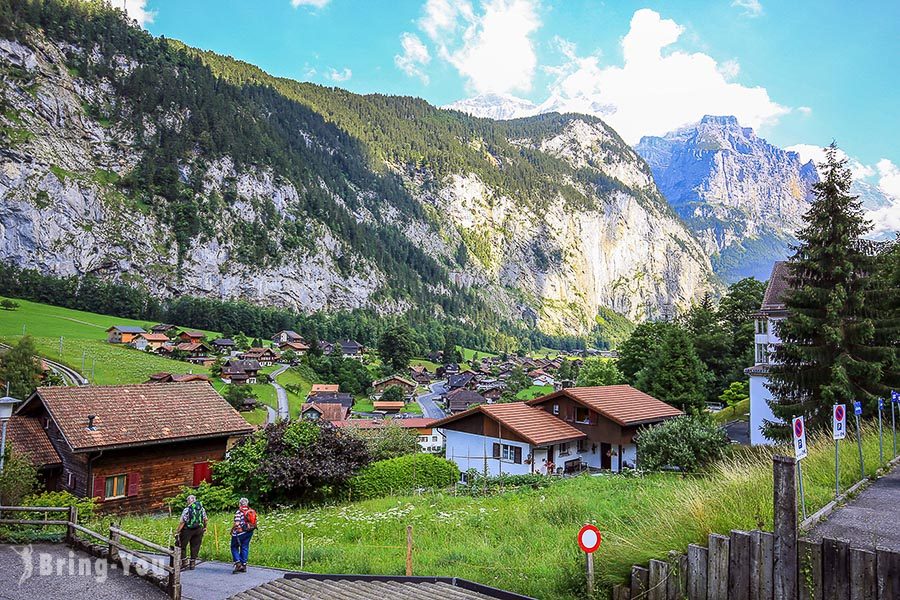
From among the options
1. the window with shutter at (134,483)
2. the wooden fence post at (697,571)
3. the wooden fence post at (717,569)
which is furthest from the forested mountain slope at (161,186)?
the wooden fence post at (717,569)

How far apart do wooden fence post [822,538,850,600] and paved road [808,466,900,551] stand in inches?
9.9

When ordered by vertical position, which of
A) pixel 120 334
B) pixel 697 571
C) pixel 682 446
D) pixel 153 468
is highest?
pixel 120 334

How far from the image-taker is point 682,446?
66.4 ft

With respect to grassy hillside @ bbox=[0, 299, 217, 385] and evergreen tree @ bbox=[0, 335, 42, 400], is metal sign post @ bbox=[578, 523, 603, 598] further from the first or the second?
grassy hillside @ bbox=[0, 299, 217, 385]

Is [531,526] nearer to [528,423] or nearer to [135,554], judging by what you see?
[135,554]

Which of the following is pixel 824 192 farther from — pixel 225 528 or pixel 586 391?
pixel 225 528

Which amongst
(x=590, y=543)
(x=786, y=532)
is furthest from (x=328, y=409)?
(x=786, y=532)

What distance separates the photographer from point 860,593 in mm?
5164

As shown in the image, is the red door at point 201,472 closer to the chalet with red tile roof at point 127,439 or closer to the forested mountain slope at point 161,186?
the chalet with red tile roof at point 127,439

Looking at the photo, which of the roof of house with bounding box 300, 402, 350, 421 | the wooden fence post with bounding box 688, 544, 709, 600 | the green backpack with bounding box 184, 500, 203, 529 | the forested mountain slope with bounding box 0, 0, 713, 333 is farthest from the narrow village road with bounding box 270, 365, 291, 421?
the forested mountain slope with bounding box 0, 0, 713, 333

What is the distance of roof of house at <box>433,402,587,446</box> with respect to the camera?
90.7 ft

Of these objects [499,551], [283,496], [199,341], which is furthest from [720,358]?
[199,341]

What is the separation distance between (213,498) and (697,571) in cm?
1809

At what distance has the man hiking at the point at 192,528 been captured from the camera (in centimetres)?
1039
